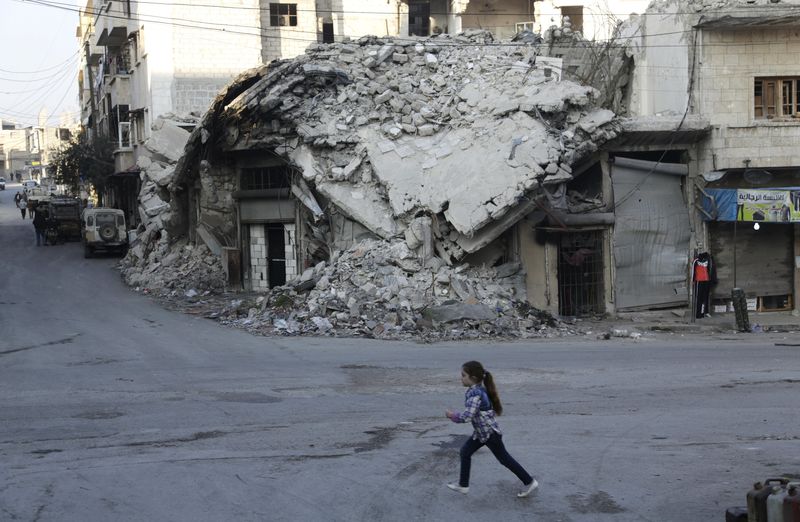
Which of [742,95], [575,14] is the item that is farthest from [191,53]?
[742,95]

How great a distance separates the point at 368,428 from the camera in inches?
414

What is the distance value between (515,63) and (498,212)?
6.02 metres

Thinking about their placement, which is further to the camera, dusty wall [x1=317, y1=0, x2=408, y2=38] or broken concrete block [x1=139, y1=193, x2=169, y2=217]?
dusty wall [x1=317, y1=0, x2=408, y2=38]

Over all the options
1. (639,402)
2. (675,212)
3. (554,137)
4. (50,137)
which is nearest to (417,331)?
(554,137)

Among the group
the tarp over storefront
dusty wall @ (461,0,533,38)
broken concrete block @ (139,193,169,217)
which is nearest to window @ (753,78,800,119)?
the tarp over storefront

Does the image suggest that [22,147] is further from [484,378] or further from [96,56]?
[484,378]

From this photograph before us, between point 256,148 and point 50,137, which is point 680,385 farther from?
point 50,137

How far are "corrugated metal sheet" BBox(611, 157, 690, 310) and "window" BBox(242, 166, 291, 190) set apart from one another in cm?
960

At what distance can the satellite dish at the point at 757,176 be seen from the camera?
2345 centimetres

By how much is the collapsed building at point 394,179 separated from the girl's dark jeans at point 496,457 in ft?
36.0

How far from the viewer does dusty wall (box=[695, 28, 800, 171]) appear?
920 inches

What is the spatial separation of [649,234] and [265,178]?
11.5m

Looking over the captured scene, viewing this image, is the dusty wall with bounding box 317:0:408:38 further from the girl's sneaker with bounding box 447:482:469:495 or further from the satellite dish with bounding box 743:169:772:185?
the girl's sneaker with bounding box 447:482:469:495

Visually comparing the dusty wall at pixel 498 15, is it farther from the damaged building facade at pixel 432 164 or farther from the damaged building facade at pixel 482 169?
the damaged building facade at pixel 482 169
